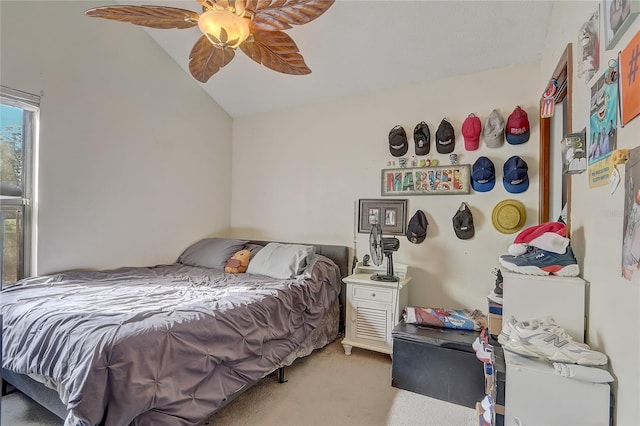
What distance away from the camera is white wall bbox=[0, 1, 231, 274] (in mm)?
2426

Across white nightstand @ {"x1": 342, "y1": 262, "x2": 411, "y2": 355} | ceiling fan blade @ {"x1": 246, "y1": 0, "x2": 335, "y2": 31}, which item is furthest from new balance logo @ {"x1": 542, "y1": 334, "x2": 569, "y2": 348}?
ceiling fan blade @ {"x1": 246, "y1": 0, "x2": 335, "y2": 31}

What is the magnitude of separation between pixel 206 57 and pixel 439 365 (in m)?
2.56

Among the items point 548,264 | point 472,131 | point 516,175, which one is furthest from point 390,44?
point 548,264

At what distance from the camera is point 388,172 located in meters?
3.08

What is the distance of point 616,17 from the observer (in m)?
1.08

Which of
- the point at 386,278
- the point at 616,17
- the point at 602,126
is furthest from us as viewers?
the point at 386,278

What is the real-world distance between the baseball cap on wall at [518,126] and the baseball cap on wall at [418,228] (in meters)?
0.94

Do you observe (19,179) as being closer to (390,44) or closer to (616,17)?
(390,44)

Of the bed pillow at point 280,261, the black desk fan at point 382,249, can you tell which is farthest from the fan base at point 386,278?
the bed pillow at point 280,261

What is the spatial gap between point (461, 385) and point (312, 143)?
259 cm

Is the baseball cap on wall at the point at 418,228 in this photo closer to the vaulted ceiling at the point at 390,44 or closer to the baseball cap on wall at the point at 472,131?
the baseball cap on wall at the point at 472,131

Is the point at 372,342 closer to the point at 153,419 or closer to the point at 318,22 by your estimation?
the point at 153,419

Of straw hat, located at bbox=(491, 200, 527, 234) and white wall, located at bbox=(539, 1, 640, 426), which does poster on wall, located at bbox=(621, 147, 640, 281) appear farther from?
straw hat, located at bbox=(491, 200, 527, 234)

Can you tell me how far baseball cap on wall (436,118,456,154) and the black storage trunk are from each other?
1527mm
